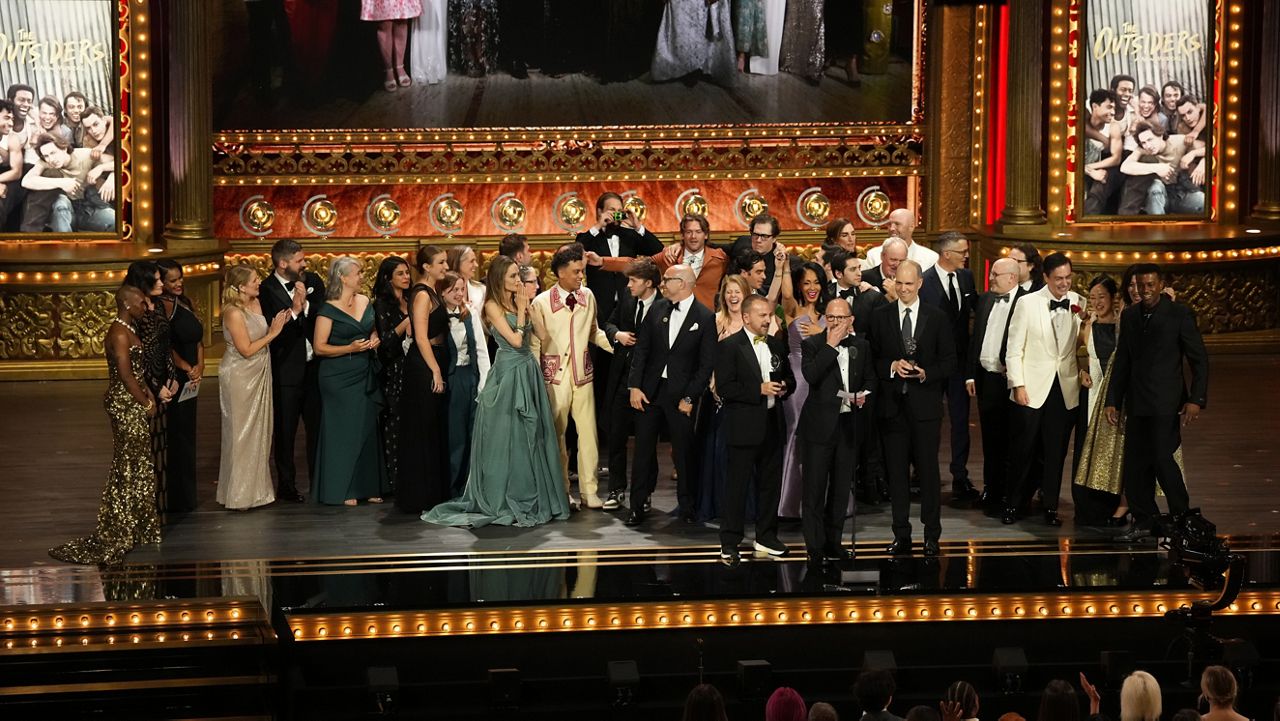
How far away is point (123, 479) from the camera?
9.04 meters

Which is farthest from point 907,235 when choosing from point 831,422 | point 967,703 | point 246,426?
point 967,703

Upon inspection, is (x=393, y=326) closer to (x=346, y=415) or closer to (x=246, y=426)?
(x=346, y=415)

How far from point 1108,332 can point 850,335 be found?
1691mm

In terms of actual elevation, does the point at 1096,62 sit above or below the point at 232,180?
above

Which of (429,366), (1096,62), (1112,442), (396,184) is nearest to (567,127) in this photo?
(396,184)

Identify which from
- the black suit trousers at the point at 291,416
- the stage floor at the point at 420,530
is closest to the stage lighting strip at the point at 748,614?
the stage floor at the point at 420,530

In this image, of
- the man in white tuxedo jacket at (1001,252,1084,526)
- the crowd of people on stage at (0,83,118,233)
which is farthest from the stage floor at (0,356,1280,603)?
the crowd of people on stage at (0,83,118,233)

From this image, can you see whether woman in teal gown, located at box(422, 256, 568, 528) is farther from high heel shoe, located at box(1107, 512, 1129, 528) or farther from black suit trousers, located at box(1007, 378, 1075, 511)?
high heel shoe, located at box(1107, 512, 1129, 528)

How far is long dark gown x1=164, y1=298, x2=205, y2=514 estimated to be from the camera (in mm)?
9781

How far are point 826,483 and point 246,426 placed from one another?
335cm

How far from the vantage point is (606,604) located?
26.8ft

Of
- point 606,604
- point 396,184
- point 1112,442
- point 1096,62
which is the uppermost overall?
point 1096,62

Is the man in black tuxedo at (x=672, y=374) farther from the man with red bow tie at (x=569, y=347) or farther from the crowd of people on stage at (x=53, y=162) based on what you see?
the crowd of people on stage at (x=53, y=162)

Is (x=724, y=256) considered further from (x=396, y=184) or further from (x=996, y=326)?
(x=396, y=184)
